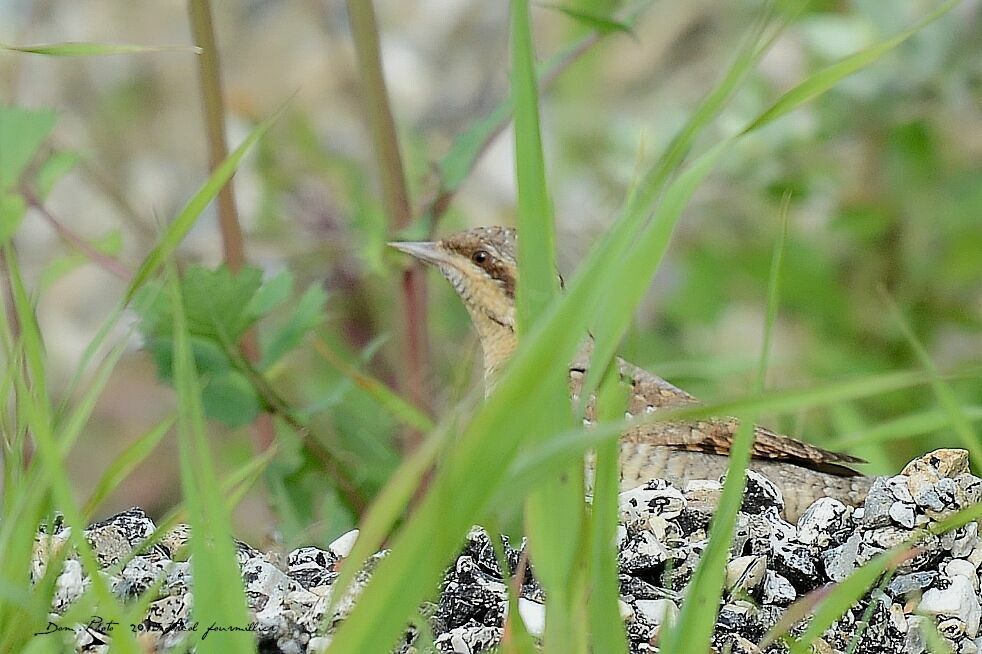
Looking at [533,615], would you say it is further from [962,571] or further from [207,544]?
[962,571]

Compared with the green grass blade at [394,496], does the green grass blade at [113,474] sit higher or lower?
higher

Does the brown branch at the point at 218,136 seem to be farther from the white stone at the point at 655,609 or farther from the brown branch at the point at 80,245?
the white stone at the point at 655,609

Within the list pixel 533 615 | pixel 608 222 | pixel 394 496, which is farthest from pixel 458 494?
pixel 608 222

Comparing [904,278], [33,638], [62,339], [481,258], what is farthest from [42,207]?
[62,339]

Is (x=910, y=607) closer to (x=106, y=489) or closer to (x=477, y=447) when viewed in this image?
(x=477, y=447)

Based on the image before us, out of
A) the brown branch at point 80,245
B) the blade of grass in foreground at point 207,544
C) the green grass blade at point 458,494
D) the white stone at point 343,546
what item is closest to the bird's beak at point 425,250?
the brown branch at point 80,245
